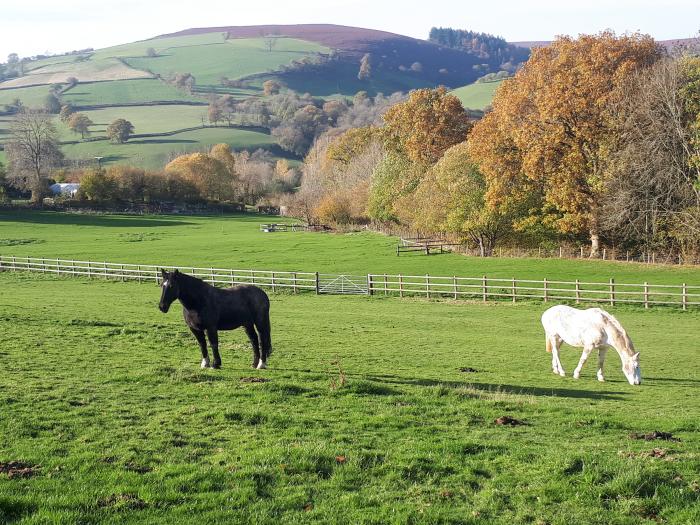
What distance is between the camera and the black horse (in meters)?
13.9

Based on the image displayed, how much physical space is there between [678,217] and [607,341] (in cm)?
2548

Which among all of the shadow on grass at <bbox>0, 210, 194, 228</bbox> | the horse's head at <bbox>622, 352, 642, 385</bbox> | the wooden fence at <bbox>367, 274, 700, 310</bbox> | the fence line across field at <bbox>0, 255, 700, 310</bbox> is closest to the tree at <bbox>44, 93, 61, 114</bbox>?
the shadow on grass at <bbox>0, 210, 194, 228</bbox>

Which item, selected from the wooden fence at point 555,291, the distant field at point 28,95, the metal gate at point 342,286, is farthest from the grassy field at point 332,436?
the distant field at point 28,95

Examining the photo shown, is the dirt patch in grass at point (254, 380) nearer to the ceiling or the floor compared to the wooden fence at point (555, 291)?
nearer to the ceiling

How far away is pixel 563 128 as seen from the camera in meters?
39.4

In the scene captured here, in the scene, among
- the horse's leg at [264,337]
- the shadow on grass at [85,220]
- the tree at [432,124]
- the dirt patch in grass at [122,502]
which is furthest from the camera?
the shadow on grass at [85,220]

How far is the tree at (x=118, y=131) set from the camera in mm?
148250

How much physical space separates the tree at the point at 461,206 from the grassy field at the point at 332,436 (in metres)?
28.4

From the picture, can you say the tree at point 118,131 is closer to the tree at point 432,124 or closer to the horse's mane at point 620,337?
the tree at point 432,124

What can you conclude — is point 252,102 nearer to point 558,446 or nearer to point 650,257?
point 650,257

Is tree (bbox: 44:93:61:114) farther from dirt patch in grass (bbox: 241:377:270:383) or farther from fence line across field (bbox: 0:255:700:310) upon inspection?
dirt patch in grass (bbox: 241:377:270:383)

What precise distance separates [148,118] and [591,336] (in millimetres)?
170557

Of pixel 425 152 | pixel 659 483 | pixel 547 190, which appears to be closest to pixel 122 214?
pixel 425 152

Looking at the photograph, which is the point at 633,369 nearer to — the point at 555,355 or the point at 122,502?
the point at 555,355
